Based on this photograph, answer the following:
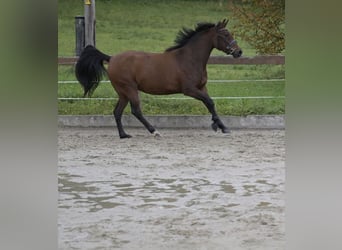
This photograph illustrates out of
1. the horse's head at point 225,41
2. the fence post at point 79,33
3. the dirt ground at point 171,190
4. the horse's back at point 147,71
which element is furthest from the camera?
the horse's back at point 147,71

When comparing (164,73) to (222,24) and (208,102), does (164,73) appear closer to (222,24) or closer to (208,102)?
(208,102)

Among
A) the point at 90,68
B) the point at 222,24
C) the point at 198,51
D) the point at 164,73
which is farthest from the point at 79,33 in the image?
the point at 222,24

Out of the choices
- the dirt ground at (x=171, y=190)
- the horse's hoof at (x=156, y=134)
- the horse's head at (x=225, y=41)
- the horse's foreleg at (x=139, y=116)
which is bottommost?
the dirt ground at (x=171, y=190)

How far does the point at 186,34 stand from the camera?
14.1 ft

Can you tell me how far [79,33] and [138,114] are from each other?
29.4 inches

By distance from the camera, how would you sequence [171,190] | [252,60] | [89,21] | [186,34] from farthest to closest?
[252,60], [186,34], [89,21], [171,190]

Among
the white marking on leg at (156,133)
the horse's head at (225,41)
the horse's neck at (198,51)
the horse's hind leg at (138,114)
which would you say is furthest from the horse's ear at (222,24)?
the white marking on leg at (156,133)

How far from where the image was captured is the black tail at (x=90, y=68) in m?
4.18

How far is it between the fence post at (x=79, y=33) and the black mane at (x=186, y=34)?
634 mm

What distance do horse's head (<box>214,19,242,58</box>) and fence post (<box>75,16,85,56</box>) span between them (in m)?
0.94

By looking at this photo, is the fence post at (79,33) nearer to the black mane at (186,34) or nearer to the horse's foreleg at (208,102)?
the black mane at (186,34)
